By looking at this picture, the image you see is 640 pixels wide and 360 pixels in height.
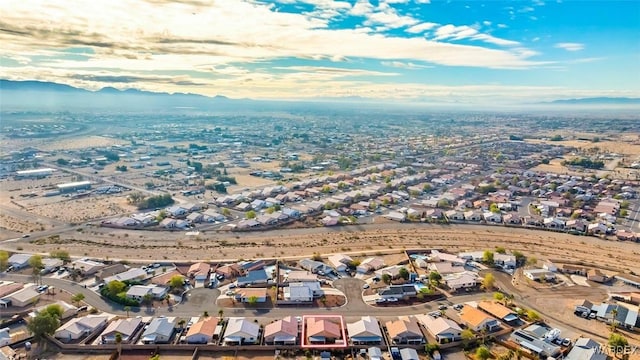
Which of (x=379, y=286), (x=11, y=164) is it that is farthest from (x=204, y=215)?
(x=11, y=164)

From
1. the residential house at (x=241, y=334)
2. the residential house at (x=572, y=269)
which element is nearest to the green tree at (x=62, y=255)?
the residential house at (x=241, y=334)

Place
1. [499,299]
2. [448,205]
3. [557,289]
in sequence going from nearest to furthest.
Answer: [499,299] < [557,289] < [448,205]

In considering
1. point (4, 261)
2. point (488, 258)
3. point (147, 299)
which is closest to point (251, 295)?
point (147, 299)

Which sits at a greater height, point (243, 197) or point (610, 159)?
point (610, 159)

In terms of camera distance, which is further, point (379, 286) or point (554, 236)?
point (554, 236)

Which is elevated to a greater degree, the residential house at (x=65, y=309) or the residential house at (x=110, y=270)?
the residential house at (x=110, y=270)

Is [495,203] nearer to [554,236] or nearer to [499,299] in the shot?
[554,236]

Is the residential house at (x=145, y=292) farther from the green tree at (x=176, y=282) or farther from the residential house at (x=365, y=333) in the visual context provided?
the residential house at (x=365, y=333)
